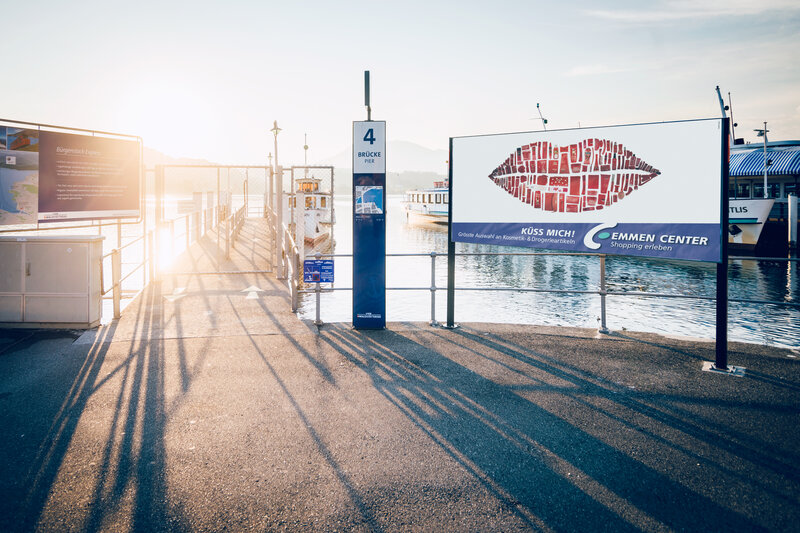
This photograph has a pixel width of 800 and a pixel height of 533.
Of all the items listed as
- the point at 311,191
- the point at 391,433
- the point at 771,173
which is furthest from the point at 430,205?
the point at 391,433

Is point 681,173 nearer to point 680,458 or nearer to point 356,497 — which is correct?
point 680,458

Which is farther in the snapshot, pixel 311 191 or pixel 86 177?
pixel 311 191

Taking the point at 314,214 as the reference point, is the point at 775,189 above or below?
above

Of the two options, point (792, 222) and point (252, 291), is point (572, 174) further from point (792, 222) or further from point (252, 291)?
point (792, 222)

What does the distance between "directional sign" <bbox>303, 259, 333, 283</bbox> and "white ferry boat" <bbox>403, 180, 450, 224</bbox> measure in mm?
56293

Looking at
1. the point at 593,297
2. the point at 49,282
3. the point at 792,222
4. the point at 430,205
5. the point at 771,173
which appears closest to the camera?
the point at 49,282

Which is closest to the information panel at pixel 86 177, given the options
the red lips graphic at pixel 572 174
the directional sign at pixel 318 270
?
the directional sign at pixel 318 270

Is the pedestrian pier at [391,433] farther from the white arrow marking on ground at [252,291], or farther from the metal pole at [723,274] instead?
the white arrow marking on ground at [252,291]

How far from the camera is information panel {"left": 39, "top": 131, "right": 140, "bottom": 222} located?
30.1ft

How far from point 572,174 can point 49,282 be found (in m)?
8.03

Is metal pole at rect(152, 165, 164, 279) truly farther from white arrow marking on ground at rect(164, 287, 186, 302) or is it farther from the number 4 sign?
the number 4 sign

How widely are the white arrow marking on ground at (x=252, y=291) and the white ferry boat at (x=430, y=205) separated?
53.6 m

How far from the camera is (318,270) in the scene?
841 centimetres

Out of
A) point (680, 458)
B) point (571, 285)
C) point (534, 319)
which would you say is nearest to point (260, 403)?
point (680, 458)
